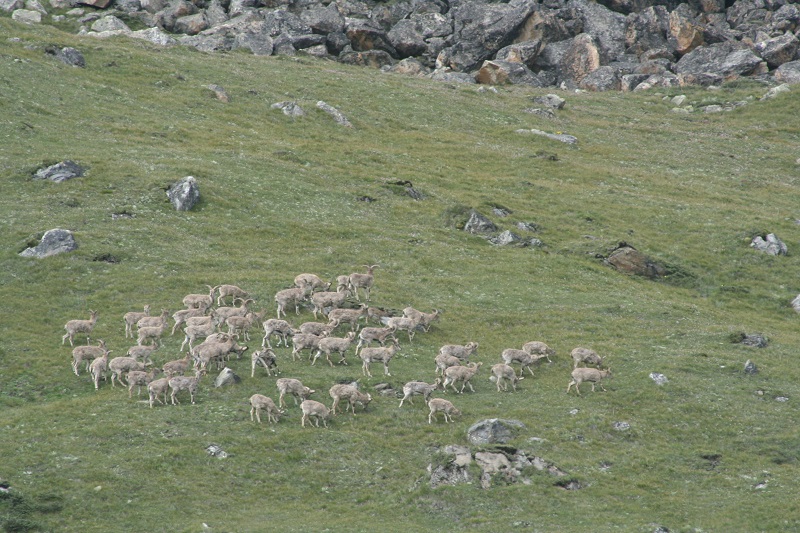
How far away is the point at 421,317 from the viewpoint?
4097cm

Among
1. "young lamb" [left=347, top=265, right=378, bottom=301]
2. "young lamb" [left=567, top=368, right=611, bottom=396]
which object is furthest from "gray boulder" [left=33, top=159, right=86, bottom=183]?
"young lamb" [left=567, top=368, right=611, bottom=396]

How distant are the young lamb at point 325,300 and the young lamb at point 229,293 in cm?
349

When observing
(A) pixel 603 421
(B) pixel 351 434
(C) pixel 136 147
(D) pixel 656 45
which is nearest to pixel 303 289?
(B) pixel 351 434

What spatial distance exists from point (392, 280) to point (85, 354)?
18.6 m

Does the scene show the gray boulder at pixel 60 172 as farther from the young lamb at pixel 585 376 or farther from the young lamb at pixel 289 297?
the young lamb at pixel 585 376

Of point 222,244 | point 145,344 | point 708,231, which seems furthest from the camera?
point 708,231

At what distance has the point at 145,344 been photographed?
120ft

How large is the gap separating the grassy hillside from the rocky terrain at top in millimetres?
17852

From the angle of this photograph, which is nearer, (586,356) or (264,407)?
(264,407)

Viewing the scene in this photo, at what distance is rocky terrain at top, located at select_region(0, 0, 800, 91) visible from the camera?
115 metres

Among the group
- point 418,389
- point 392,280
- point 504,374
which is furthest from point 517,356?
point 392,280

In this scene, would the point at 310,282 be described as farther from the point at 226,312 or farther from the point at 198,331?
the point at 198,331

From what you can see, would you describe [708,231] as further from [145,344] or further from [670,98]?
[670,98]

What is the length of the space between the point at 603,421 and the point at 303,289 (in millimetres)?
16326
